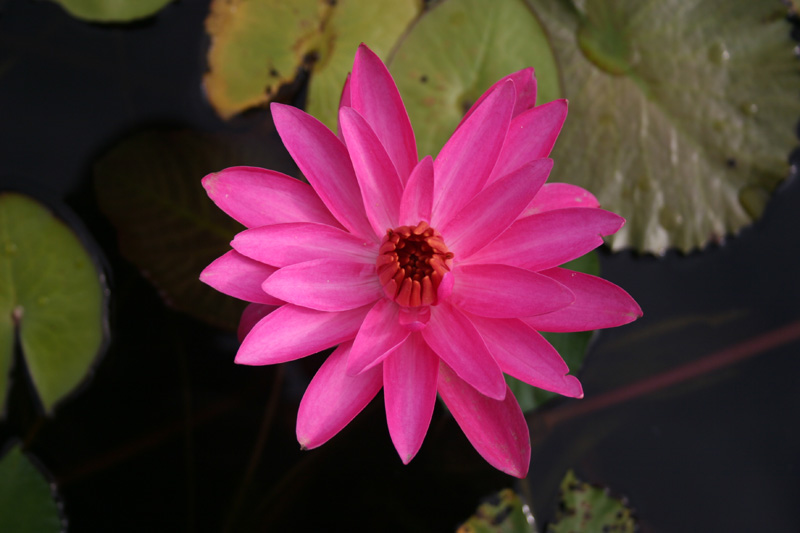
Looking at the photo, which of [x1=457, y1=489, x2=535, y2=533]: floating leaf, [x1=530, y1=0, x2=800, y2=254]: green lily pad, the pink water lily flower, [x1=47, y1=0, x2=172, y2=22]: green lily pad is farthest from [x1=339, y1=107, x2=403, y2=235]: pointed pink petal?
[x1=47, y1=0, x2=172, y2=22]: green lily pad

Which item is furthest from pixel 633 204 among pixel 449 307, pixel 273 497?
pixel 273 497

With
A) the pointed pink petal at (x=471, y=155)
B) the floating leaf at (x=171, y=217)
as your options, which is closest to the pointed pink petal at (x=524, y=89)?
the pointed pink petal at (x=471, y=155)

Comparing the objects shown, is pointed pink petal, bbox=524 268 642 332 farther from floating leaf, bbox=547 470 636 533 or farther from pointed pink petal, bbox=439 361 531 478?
floating leaf, bbox=547 470 636 533

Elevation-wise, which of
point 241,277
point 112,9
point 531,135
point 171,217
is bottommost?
point 171,217

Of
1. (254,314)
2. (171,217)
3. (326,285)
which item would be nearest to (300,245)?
(326,285)

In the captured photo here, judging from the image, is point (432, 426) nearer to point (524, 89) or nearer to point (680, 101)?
point (524, 89)

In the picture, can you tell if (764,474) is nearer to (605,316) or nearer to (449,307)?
(605,316)
